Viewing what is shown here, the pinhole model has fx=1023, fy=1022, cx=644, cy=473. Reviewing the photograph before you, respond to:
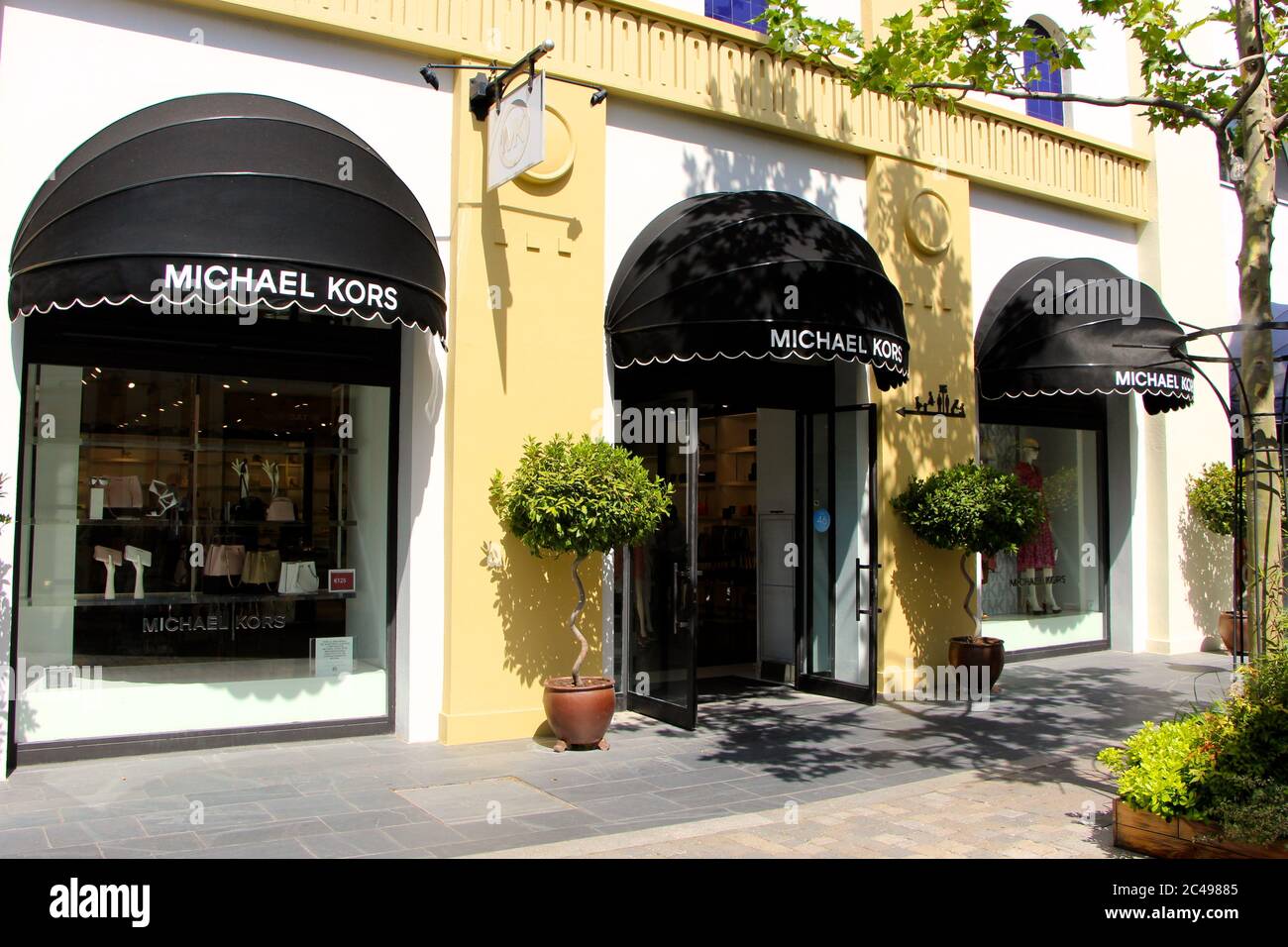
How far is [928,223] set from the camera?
1183cm

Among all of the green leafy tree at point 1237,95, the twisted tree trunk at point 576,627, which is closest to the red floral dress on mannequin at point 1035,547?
the green leafy tree at point 1237,95

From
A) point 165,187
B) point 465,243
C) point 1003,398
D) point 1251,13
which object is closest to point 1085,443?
point 1003,398

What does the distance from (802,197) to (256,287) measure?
20.4 feet

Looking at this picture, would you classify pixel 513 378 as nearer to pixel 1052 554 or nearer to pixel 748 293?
pixel 748 293

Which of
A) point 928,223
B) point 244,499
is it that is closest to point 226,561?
point 244,499

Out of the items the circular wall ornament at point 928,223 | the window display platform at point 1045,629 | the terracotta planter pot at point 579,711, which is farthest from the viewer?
the window display platform at point 1045,629

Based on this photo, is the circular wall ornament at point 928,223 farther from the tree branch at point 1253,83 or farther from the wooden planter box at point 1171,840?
the wooden planter box at point 1171,840

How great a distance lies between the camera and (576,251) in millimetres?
9297

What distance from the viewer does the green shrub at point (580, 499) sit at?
805 cm

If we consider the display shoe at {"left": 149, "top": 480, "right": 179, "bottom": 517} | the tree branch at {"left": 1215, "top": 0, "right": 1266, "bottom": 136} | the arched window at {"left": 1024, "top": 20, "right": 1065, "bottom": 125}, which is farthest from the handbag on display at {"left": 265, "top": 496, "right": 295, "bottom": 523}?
the arched window at {"left": 1024, "top": 20, "right": 1065, "bottom": 125}

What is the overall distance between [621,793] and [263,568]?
148 inches

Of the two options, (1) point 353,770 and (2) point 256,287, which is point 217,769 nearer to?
(1) point 353,770

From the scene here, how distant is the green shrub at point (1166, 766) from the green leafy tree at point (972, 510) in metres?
4.39

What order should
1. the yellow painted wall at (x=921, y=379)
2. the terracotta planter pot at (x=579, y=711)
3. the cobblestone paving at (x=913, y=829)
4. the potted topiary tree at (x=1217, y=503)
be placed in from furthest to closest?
the potted topiary tree at (x=1217, y=503)
the yellow painted wall at (x=921, y=379)
the terracotta planter pot at (x=579, y=711)
the cobblestone paving at (x=913, y=829)
